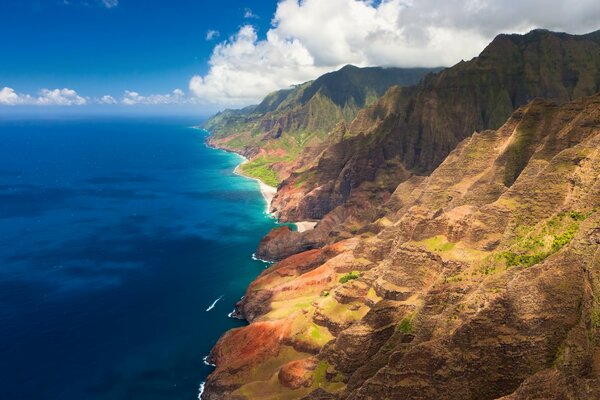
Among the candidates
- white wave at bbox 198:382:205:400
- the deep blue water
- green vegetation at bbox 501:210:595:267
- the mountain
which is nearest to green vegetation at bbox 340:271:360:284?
the mountain

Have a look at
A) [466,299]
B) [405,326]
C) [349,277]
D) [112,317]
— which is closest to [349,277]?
[349,277]

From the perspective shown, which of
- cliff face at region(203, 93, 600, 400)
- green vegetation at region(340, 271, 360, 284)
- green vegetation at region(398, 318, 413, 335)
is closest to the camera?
cliff face at region(203, 93, 600, 400)

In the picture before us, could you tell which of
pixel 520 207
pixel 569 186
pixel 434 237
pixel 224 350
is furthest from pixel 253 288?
pixel 569 186

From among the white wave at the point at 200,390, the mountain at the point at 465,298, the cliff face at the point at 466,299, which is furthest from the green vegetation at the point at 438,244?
the white wave at the point at 200,390

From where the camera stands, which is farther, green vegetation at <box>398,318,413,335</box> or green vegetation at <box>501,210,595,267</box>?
green vegetation at <box>398,318,413,335</box>

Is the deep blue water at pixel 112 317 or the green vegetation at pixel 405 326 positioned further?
the deep blue water at pixel 112 317

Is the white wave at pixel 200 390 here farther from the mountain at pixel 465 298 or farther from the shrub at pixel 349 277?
the shrub at pixel 349 277

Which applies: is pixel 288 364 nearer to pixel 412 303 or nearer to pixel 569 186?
pixel 412 303

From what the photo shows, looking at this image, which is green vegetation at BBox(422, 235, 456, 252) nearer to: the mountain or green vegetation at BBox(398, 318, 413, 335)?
the mountain

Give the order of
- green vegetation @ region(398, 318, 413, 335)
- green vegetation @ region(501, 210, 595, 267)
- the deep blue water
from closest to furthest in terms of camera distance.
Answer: green vegetation @ region(501, 210, 595, 267) → green vegetation @ region(398, 318, 413, 335) → the deep blue water
